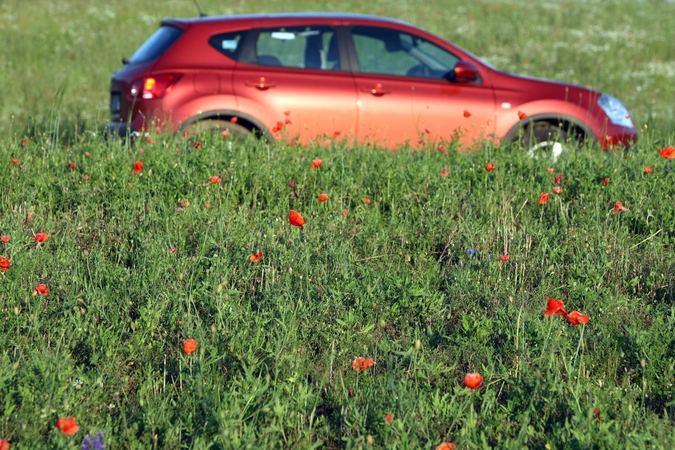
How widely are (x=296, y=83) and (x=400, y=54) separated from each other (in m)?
1.15

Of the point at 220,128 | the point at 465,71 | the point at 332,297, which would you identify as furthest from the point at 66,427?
the point at 465,71

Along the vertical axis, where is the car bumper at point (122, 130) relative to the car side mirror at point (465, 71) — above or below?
below

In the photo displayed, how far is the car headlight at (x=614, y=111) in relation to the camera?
7566 millimetres

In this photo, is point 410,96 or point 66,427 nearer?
point 66,427

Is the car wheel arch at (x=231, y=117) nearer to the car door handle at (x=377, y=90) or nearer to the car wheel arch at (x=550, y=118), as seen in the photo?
the car door handle at (x=377, y=90)

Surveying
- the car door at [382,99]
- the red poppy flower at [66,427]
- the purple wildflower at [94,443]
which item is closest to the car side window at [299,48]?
the car door at [382,99]

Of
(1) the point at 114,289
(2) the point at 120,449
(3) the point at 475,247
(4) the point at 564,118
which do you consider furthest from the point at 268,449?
(4) the point at 564,118

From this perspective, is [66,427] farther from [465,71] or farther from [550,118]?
[550,118]

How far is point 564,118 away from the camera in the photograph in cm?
733

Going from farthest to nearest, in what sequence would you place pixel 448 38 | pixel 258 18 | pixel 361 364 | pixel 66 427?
pixel 448 38 → pixel 258 18 → pixel 361 364 → pixel 66 427

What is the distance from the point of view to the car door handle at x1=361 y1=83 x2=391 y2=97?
7270mm

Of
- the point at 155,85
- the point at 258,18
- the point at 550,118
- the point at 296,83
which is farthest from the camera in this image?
the point at 550,118

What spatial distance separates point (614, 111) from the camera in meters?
7.62

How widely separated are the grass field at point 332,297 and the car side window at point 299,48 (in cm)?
140
